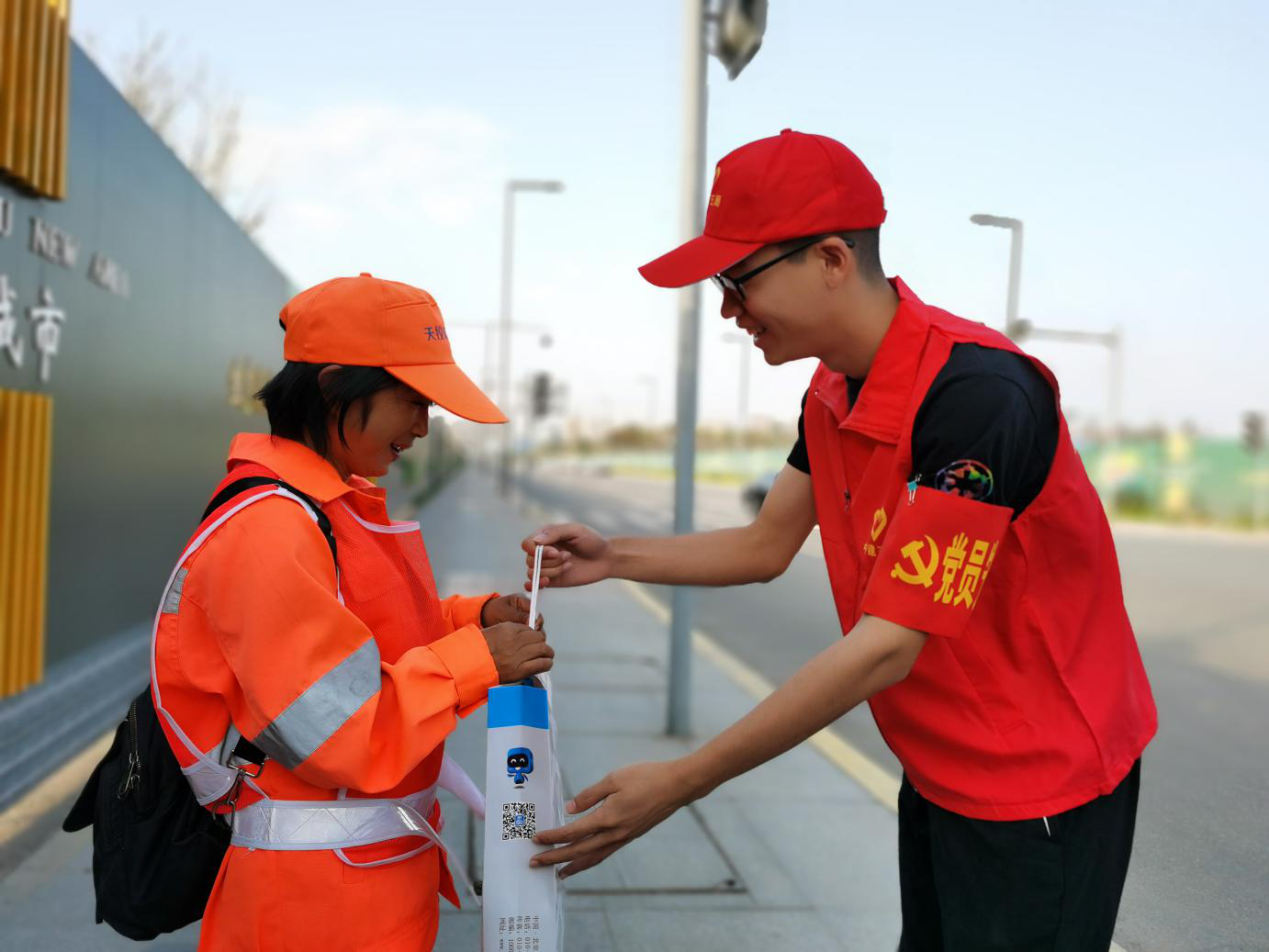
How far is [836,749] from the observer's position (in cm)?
559

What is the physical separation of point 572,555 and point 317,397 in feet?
2.31

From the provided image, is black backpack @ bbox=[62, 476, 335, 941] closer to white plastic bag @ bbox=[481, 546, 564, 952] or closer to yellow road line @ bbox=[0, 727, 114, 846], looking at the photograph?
white plastic bag @ bbox=[481, 546, 564, 952]

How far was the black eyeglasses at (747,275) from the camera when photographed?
5.73 feet

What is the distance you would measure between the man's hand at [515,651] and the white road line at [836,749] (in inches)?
45.6

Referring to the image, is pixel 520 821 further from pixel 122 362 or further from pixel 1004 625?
pixel 122 362

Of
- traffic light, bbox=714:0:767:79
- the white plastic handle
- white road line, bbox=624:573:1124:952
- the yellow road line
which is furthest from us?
white road line, bbox=624:573:1124:952

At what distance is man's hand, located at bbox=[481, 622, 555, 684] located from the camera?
1.73m

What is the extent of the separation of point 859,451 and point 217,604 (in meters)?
1.00

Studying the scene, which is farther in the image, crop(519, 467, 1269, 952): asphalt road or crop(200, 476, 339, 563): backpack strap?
crop(519, 467, 1269, 952): asphalt road

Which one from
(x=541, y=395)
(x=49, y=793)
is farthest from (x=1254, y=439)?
(x=49, y=793)

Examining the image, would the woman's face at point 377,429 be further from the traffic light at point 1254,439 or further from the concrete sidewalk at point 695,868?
the traffic light at point 1254,439

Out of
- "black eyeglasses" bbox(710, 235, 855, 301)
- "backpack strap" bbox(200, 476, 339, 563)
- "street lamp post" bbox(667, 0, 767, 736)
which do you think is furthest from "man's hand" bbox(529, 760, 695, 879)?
"street lamp post" bbox(667, 0, 767, 736)

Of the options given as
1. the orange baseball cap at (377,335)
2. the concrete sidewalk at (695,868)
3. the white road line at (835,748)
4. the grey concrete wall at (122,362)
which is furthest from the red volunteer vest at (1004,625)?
the grey concrete wall at (122,362)

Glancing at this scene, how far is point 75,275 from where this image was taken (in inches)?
227
